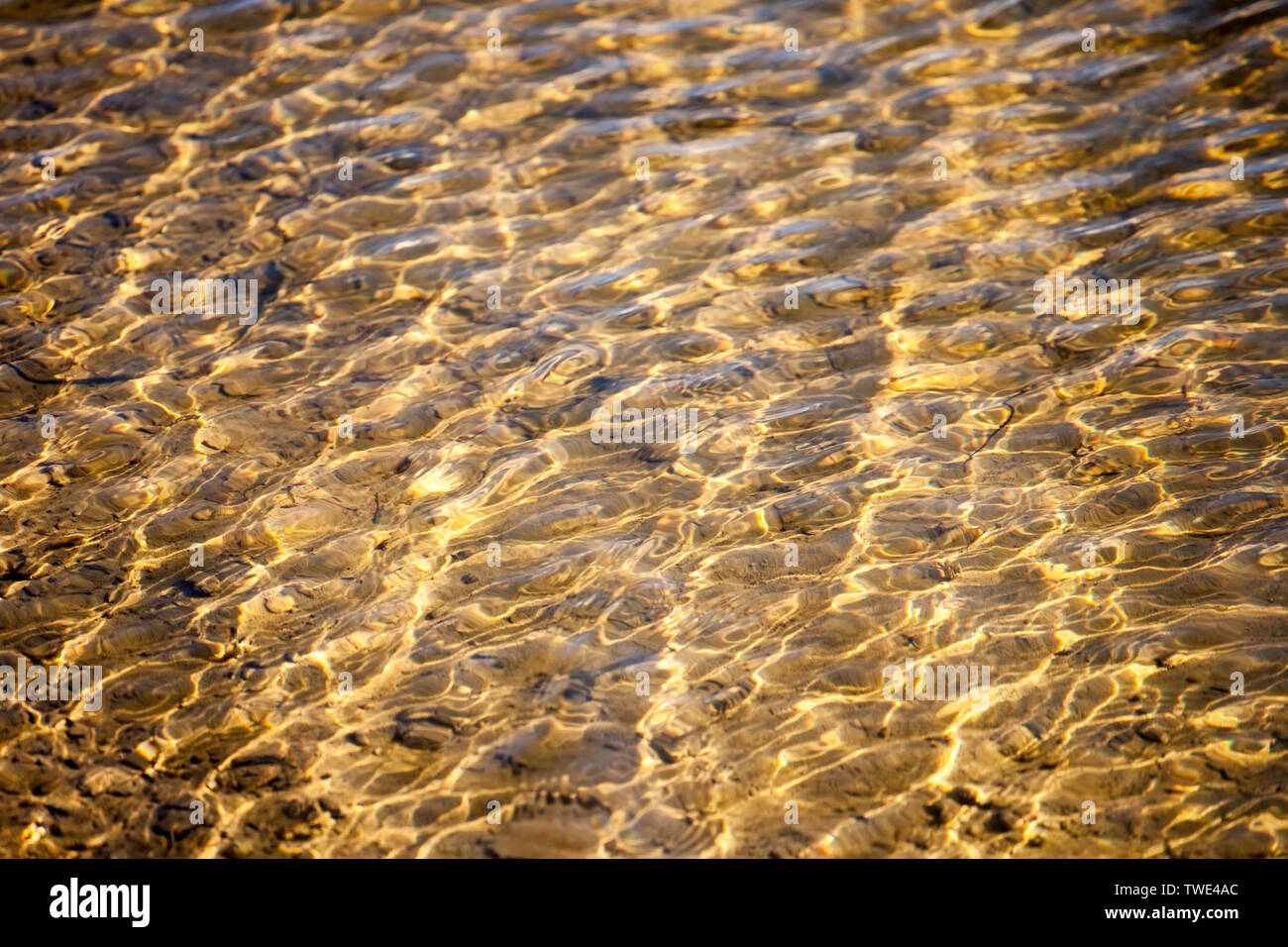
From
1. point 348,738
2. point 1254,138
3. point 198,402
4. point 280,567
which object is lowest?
point 348,738

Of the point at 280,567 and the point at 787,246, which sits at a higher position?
the point at 787,246

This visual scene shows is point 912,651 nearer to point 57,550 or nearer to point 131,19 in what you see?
point 57,550

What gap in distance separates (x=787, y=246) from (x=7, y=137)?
5232 mm

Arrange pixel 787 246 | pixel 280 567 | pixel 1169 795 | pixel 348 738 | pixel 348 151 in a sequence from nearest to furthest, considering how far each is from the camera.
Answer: pixel 1169 795 < pixel 348 738 < pixel 280 567 < pixel 787 246 < pixel 348 151

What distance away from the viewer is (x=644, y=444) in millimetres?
4391

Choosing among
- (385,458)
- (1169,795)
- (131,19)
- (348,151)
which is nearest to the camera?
(1169,795)

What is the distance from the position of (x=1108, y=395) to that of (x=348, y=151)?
189 inches

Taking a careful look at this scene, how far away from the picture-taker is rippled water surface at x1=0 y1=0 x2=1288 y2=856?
3.16 meters

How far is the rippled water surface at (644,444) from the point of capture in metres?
3.16

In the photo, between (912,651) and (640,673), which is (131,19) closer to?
(640,673)

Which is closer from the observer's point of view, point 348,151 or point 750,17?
point 348,151

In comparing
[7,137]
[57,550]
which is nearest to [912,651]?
[57,550]

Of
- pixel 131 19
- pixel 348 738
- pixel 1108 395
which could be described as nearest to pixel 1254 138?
pixel 1108 395

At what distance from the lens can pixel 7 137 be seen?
627 cm
